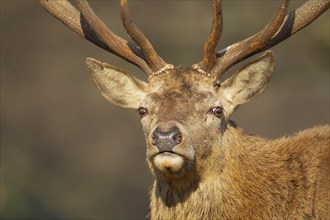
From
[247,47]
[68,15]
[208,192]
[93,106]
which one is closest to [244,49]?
[247,47]

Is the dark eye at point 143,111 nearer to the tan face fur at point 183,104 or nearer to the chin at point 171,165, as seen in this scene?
the tan face fur at point 183,104

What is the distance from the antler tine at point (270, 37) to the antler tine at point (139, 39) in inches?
21.5

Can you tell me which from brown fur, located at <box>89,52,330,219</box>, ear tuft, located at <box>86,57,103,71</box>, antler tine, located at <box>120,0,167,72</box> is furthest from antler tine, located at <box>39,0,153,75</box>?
brown fur, located at <box>89,52,330,219</box>

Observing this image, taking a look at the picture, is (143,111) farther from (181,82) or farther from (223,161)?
(223,161)

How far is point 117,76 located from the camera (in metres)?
10.3

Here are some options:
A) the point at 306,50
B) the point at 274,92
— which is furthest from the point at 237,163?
the point at 306,50

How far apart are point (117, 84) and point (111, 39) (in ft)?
1.48

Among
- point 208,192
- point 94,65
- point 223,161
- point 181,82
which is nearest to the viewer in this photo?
point 208,192

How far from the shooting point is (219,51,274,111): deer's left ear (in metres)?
9.91

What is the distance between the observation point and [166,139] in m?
8.98

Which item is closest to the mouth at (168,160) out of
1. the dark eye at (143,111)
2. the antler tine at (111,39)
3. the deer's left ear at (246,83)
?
the dark eye at (143,111)

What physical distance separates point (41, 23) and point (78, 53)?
8.46ft

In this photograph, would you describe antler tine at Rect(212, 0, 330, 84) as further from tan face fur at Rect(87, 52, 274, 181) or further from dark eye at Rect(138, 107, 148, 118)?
dark eye at Rect(138, 107, 148, 118)

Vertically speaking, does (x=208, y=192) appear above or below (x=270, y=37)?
below
